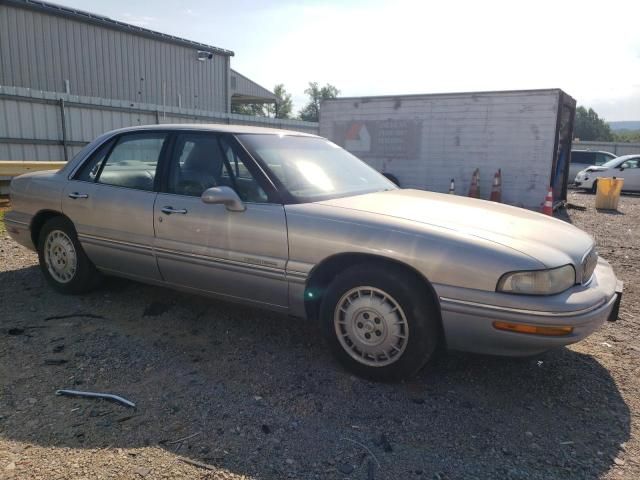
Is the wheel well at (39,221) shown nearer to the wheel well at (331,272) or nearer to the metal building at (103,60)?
the wheel well at (331,272)

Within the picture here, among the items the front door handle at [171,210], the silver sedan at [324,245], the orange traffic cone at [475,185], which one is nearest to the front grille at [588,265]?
the silver sedan at [324,245]

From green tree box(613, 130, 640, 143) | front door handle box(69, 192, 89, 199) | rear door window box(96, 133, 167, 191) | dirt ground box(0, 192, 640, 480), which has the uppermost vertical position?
green tree box(613, 130, 640, 143)

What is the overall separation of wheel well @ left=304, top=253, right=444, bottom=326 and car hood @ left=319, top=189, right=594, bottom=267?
0.93ft

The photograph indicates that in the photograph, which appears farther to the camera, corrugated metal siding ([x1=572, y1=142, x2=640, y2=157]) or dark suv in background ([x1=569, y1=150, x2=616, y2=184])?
corrugated metal siding ([x1=572, y1=142, x2=640, y2=157])

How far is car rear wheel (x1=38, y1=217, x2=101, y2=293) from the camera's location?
14.4 ft

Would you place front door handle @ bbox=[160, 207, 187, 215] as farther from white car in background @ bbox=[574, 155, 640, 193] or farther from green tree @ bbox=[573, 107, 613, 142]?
green tree @ bbox=[573, 107, 613, 142]

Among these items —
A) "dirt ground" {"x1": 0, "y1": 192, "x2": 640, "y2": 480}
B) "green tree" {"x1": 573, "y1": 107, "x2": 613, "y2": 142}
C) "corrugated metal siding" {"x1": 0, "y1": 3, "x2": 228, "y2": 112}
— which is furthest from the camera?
"green tree" {"x1": 573, "y1": 107, "x2": 613, "y2": 142}

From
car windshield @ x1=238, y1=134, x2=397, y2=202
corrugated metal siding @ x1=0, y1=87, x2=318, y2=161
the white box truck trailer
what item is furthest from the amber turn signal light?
corrugated metal siding @ x1=0, y1=87, x2=318, y2=161

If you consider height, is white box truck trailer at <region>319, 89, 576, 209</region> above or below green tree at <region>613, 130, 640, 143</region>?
below

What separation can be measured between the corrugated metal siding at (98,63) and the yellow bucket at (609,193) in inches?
689

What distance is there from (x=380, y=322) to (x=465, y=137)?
9.00 metres

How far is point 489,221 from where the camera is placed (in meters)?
3.20

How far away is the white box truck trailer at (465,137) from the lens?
1038 centimetres

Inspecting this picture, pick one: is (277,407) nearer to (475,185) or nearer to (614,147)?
(475,185)
